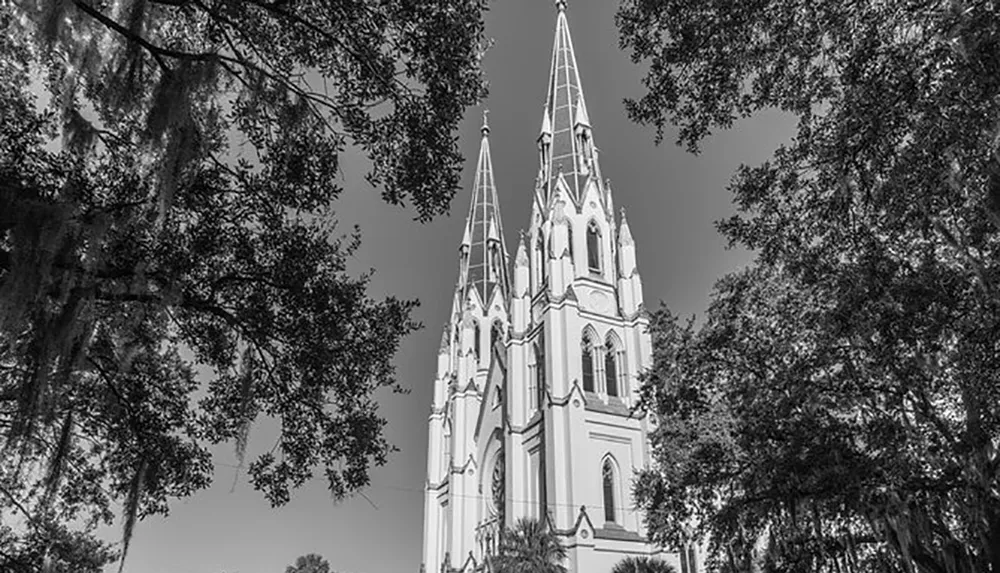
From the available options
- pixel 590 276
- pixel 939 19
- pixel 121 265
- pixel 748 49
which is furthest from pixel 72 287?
pixel 590 276

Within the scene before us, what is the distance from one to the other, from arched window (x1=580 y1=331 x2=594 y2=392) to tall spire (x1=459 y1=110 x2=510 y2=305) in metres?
14.5

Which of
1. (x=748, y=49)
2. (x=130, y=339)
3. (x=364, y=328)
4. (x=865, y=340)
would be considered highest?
(x=748, y=49)

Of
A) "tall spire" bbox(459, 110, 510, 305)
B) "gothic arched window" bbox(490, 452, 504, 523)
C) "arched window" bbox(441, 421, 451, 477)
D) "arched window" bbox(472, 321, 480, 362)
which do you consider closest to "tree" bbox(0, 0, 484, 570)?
"gothic arched window" bbox(490, 452, 504, 523)

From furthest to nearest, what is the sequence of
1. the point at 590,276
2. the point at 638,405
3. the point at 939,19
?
the point at 590,276 < the point at 638,405 < the point at 939,19

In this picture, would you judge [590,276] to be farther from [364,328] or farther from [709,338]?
[364,328]

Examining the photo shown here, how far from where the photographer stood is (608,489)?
27984 millimetres

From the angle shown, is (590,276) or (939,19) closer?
(939,19)

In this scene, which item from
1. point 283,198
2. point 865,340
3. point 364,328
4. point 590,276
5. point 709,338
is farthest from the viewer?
point 590,276

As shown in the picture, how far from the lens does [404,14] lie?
5.79m

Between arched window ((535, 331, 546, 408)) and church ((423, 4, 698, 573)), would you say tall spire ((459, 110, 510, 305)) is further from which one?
arched window ((535, 331, 546, 408))

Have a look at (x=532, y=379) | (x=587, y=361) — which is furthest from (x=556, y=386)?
(x=532, y=379)

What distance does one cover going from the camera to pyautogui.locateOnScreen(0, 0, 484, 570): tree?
462 centimetres

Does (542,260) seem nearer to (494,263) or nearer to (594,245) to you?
(594,245)

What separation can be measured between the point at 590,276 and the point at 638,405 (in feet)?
63.1
